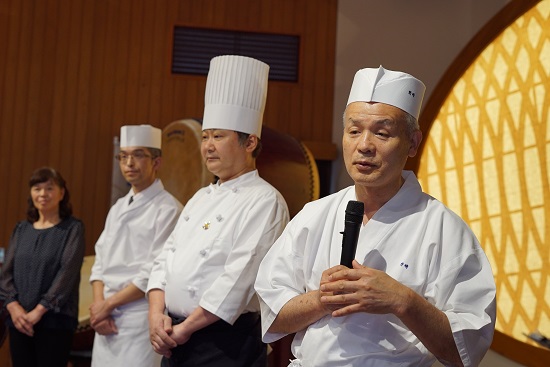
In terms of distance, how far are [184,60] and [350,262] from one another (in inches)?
193

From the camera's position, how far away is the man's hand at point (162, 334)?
253 centimetres

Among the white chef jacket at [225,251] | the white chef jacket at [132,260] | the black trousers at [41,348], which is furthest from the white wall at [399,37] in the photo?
the white chef jacket at [225,251]

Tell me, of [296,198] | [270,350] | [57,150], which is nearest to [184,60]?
[57,150]

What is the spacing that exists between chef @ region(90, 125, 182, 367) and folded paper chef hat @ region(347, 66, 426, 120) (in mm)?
1735

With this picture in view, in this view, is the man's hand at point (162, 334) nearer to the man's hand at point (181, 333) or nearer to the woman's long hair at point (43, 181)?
the man's hand at point (181, 333)

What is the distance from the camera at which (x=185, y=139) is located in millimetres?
4344

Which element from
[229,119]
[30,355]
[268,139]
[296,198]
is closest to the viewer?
[229,119]

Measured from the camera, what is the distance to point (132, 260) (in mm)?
3379

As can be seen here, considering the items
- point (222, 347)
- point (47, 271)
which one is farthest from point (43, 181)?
point (222, 347)

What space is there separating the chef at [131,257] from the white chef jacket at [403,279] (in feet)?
5.01

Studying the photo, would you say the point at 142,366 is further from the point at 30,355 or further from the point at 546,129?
the point at 546,129

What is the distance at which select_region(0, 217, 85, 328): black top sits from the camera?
3676mm

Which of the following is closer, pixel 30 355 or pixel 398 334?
pixel 398 334

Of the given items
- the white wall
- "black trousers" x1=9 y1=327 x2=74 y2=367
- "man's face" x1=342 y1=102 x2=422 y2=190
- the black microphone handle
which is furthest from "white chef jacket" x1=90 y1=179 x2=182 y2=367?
the white wall
